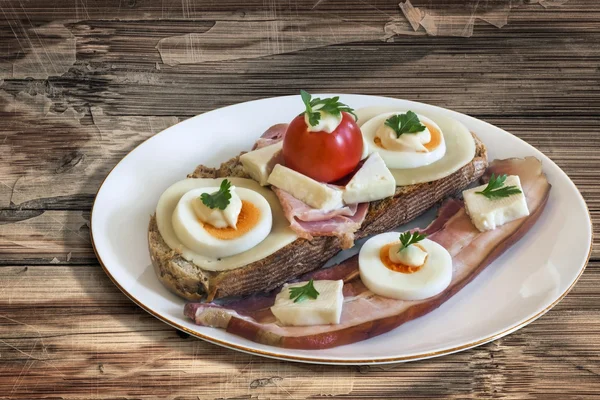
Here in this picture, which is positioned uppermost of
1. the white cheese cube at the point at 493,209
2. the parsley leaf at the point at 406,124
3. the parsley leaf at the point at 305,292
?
the parsley leaf at the point at 406,124

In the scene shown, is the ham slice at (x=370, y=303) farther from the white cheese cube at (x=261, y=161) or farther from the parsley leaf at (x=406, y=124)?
the white cheese cube at (x=261, y=161)

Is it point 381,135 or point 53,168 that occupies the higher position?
point 381,135

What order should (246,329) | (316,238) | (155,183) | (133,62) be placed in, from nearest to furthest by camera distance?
1. (246,329)
2. (316,238)
3. (155,183)
4. (133,62)

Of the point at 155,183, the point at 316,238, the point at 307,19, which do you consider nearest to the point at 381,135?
the point at 316,238

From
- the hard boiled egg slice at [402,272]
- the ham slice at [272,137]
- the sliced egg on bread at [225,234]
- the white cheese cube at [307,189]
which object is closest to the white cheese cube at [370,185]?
the white cheese cube at [307,189]

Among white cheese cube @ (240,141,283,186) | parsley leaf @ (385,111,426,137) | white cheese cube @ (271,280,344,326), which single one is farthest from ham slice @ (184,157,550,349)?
white cheese cube @ (240,141,283,186)

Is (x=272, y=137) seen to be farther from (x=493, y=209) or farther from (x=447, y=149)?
(x=493, y=209)

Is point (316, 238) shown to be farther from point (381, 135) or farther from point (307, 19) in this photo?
point (307, 19)
